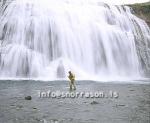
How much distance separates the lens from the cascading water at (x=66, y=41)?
111 feet

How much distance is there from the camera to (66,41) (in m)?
37.3

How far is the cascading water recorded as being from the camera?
111ft

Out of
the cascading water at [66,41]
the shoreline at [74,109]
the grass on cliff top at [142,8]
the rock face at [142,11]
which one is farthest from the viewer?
the grass on cliff top at [142,8]

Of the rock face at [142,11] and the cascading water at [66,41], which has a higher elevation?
the rock face at [142,11]

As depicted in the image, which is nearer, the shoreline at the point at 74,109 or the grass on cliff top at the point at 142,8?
the shoreline at the point at 74,109

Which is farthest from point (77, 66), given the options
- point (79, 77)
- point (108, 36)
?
point (108, 36)

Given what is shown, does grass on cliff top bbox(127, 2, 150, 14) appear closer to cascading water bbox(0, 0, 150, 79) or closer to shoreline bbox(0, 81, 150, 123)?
cascading water bbox(0, 0, 150, 79)

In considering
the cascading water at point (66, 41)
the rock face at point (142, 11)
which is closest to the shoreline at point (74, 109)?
the cascading water at point (66, 41)

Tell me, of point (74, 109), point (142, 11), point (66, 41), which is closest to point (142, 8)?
point (142, 11)

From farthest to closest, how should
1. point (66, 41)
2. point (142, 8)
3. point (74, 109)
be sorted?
point (142, 8) < point (66, 41) < point (74, 109)

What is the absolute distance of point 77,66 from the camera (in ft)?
116

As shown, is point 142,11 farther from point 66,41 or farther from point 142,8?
point 66,41

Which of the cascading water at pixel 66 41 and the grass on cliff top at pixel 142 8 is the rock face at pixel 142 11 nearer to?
the grass on cliff top at pixel 142 8

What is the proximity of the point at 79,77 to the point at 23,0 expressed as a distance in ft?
48.9
